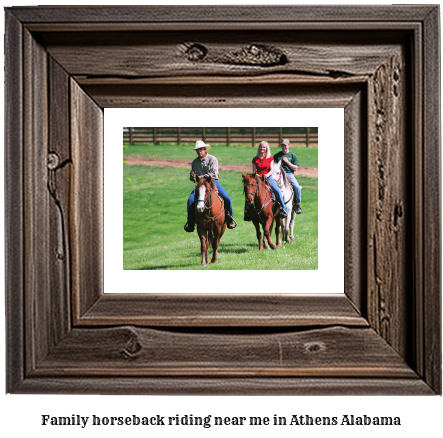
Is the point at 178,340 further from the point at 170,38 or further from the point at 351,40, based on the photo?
the point at 351,40

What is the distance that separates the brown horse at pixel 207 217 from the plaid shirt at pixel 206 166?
15 mm

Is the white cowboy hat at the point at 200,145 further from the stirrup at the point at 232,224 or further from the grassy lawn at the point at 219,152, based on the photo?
the stirrup at the point at 232,224

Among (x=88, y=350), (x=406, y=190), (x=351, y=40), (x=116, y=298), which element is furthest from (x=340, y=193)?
(x=88, y=350)

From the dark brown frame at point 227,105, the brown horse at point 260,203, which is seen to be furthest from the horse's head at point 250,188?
the dark brown frame at point 227,105

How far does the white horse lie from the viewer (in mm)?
1560

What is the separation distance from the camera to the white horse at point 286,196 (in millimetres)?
1560

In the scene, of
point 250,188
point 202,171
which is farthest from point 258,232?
point 202,171

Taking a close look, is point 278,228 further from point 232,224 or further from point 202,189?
point 202,189

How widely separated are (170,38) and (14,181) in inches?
23.8

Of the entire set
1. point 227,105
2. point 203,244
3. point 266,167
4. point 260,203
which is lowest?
point 203,244

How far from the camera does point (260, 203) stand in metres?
1.58

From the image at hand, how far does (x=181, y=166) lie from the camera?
156 centimetres

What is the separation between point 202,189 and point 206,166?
7cm

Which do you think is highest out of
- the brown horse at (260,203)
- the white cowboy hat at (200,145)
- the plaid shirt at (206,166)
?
the white cowboy hat at (200,145)
